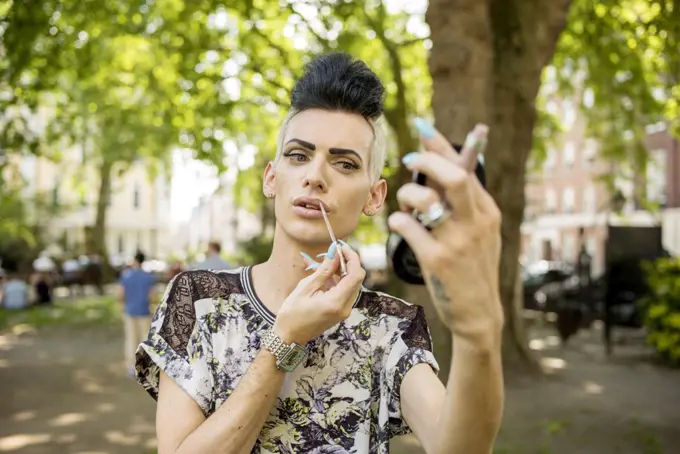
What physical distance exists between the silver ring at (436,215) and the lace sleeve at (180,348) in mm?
971

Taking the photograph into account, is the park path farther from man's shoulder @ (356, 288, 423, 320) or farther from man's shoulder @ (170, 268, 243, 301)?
man's shoulder @ (170, 268, 243, 301)

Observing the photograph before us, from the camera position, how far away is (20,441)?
7324mm

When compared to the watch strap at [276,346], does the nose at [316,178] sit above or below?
above

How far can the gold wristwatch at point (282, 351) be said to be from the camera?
1765 mm

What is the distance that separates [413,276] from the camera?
1313 mm

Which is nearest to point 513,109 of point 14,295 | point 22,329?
point 22,329

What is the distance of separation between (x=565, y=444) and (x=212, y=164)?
10905 millimetres

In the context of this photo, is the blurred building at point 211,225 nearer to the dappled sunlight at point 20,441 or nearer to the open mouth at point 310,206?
the dappled sunlight at point 20,441

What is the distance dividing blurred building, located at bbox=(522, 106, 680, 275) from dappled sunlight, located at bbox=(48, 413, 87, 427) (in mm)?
34643

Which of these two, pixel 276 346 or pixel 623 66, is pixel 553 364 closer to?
pixel 623 66

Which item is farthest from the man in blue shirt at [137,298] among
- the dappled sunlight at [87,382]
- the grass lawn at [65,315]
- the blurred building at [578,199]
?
the blurred building at [578,199]

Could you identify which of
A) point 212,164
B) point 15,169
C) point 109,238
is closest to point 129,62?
point 212,164

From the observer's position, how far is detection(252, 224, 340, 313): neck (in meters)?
2.06

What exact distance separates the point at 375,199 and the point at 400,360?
506 mm
